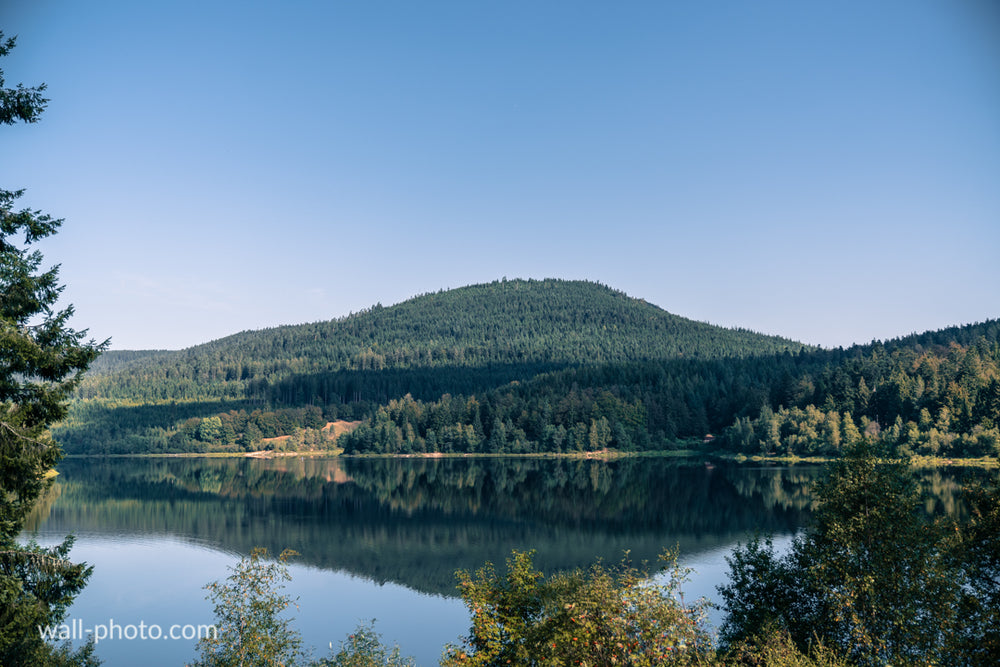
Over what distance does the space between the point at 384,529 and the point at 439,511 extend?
11.1 m

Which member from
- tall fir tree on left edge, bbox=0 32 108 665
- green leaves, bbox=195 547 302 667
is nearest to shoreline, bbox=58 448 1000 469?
green leaves, bbox=195 547 302 667

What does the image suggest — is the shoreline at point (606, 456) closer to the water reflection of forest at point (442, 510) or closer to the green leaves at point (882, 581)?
the water reflection of forest at point (442, 510)

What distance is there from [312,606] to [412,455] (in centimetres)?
12858

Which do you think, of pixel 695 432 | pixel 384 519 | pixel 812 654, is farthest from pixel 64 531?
pixel 695 432

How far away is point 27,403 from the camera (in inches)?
534

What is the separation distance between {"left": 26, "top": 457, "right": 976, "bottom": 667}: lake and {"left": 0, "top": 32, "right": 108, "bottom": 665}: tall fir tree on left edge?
32.2 ft

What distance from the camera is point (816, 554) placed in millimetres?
24047

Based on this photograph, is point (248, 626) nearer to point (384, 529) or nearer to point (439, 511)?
point (384, 529)

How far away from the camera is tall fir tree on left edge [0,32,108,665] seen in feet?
42.3

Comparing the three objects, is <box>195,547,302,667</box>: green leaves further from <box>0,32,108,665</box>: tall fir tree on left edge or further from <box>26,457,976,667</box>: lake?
<box>26,457,976,667</box>: lake

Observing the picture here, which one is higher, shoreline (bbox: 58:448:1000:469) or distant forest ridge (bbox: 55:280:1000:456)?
distant forest ridge (bbox: 55:280:1000:456)

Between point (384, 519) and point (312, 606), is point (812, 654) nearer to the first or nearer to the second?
point (312, 606)

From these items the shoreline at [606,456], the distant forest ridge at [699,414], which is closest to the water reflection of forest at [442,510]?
Result: the shoreline at [606,456]

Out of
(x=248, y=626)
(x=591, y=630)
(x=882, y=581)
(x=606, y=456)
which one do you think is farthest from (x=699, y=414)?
(x=591, y=630)
